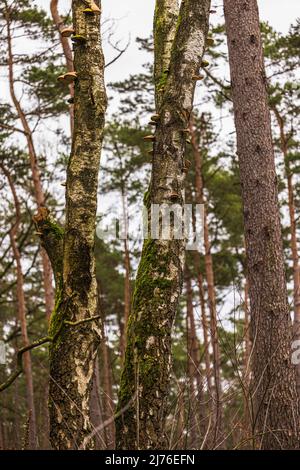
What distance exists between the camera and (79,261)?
3.78 m

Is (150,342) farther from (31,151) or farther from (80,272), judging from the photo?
(31,151)

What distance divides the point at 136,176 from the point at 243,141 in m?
13.7

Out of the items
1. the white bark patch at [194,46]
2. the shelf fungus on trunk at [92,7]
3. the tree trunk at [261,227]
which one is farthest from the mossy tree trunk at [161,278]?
the tree trunk at [261,227]

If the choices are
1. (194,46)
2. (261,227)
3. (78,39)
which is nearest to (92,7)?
(78,39)

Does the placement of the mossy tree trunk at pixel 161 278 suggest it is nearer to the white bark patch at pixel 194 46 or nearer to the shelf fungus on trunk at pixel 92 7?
the white bark patch at pixel 194 46

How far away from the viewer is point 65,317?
3684mm

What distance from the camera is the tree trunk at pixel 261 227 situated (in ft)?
19.5

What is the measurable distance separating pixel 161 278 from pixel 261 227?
120 inches

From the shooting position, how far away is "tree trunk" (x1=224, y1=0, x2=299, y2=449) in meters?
5.95

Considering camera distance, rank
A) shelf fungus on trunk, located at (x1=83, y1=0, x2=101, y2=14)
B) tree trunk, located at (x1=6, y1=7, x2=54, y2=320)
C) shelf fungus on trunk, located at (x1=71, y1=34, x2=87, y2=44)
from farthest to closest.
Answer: tree trunk, located at (x1=6, y1=7, x2=54, y2=320) → shelf fungus on trunk, located at (x1=83, y1=0, x2=101, y2=14) → shelf fungus on trunk, located at (x1=71, y1=34, x2=87, y2=44)

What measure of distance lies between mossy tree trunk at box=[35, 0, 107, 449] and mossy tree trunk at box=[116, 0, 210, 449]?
229 millimetres

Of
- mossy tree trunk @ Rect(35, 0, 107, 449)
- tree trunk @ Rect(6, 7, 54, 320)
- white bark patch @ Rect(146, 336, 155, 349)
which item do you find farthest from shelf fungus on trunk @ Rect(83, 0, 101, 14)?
tree trunk @ Rect(6, 7, 54, 320)

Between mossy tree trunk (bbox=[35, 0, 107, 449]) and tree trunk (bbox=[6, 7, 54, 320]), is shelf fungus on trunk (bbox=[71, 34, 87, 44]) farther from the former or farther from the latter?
tree trunk (bbox=[6, 7, 54, 320])
